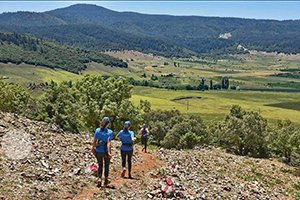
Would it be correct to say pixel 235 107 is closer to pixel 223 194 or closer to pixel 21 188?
pixel 223 194

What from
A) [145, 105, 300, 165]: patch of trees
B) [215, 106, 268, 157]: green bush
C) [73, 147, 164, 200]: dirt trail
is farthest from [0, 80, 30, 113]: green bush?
[73, 147, 164, 200]: dirt trail

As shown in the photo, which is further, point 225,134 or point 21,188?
point 225,134

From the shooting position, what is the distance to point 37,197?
69.8 feet

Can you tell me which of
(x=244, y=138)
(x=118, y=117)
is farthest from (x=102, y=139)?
(x=244, y=138)

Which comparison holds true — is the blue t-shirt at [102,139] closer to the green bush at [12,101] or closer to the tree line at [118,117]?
the tree line at [118,117]

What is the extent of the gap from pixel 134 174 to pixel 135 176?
0.45 m

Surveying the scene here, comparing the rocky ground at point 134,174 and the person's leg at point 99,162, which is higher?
the person's leg at point 99,162

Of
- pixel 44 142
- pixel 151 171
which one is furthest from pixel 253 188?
pixel 44 142

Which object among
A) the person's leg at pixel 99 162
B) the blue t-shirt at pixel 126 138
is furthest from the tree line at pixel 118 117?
the person's leg at pixel 99 162

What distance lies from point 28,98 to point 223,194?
6382cm

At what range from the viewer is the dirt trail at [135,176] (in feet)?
74.3

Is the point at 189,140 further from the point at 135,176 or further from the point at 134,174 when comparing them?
the point at 135,176

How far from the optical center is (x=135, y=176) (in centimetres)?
2714

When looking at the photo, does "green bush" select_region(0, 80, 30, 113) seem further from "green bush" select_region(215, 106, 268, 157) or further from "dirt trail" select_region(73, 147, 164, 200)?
"dirt trail" select_region(73, 147, 164, 200)
